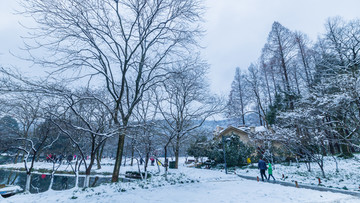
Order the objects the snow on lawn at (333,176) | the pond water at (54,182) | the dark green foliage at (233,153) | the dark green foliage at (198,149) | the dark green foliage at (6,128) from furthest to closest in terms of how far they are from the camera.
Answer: the dark green foliage at (198,149)
the dark green foliage at (233,153)
the pond water at (54,182)
the dark green foliage at (6,128)
the snow on lawn at (333,176)

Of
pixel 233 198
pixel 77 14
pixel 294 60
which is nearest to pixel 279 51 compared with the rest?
pixel 294 60

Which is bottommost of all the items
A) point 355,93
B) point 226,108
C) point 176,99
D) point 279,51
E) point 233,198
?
point 233,198

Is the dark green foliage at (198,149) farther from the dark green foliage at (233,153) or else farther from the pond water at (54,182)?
the pond water at (54,182)

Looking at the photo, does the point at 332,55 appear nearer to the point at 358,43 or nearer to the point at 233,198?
the point at 358,43

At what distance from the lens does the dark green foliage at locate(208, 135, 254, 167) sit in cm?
2075

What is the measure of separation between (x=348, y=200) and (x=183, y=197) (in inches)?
243

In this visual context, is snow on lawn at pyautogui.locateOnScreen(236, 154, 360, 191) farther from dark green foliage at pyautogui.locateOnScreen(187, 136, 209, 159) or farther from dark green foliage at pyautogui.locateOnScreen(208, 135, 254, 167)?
dark green foliage at pyautogui.locateOnScreen(187, 136, 209, 159)

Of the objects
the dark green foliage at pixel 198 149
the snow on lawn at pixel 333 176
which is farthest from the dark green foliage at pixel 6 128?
the snow on lawn at pixel 333 176

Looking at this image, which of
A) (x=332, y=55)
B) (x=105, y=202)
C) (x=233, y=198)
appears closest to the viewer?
(x=105, y=202)

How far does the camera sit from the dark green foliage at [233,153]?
20750mm

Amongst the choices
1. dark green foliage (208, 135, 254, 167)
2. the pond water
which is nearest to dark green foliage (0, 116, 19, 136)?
the pond water

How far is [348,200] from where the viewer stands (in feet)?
21.2

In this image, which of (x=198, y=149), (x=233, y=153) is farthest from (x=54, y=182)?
(x=233, y=153)

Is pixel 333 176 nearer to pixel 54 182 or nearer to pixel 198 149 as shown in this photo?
pixel 198 149
